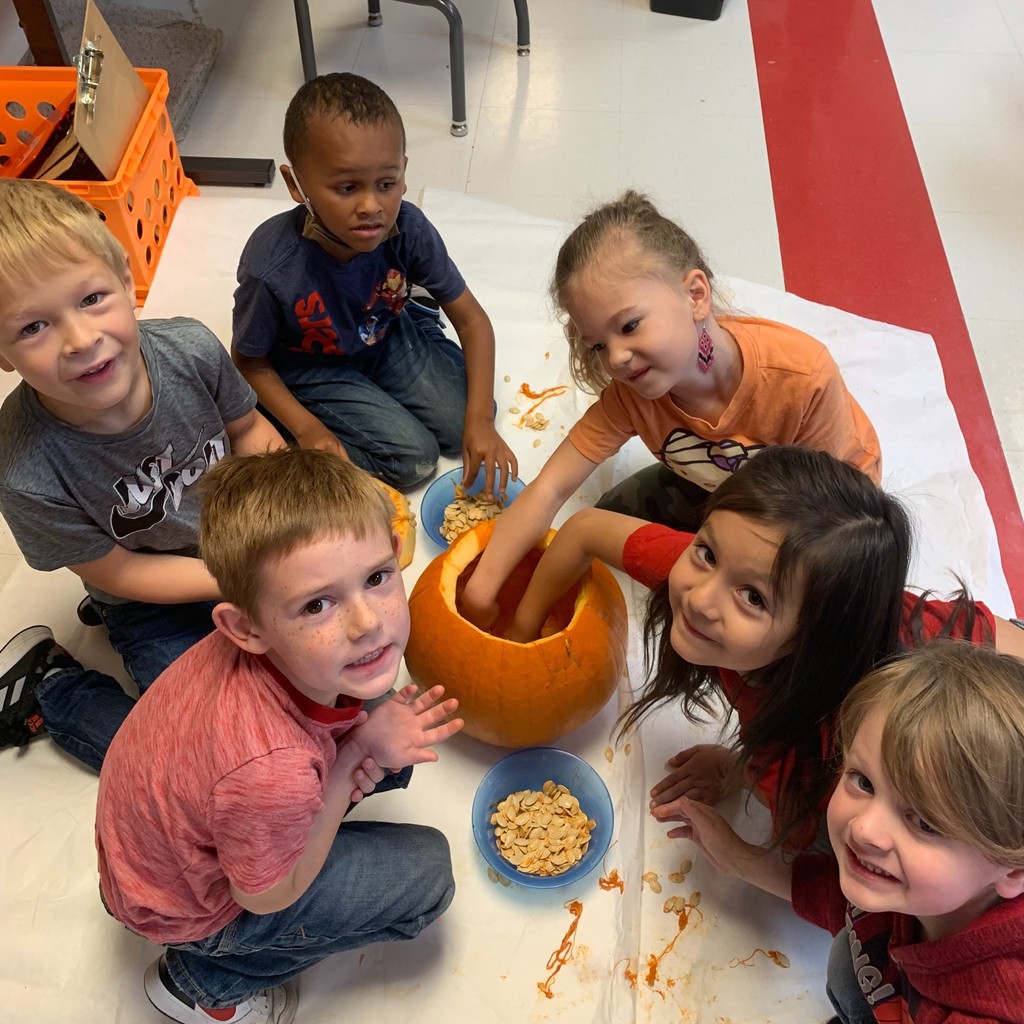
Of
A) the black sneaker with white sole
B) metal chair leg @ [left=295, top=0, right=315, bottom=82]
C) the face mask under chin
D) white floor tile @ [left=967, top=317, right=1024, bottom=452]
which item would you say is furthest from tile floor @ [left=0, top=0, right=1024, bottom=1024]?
the black sneaker with white sole

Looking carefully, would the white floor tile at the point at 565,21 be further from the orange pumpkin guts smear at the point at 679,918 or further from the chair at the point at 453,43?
the orange pumpkin guts smear at the point at 679,918

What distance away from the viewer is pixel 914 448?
1.41 metres

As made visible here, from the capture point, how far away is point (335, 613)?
689 millimetres

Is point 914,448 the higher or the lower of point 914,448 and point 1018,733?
the lower

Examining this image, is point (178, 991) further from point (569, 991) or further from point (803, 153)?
point (803, 153)

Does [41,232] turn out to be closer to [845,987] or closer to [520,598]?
[520,598]

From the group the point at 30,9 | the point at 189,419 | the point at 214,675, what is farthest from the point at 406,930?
the point at 30,9

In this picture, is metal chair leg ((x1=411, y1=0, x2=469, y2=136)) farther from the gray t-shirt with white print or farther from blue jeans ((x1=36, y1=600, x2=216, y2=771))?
blue jeans ((x1=36, y1=600, x2=216, y2=771))

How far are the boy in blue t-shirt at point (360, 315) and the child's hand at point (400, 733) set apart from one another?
0.47 metres

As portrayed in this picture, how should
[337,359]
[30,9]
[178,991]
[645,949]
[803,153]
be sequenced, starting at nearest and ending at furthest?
[178,991] < [645,949] < [337,359] < [30,9] < [803,153]

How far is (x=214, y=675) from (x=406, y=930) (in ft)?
1.25

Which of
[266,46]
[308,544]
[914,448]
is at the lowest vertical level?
[914,448]

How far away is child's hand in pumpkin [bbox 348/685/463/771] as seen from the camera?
0.84 m

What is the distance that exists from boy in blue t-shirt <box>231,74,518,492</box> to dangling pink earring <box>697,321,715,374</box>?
371 millimetres
